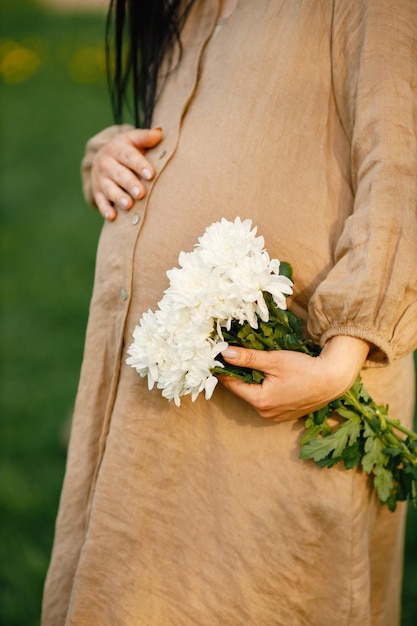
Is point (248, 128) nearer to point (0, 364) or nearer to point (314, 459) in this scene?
point (314, 459)

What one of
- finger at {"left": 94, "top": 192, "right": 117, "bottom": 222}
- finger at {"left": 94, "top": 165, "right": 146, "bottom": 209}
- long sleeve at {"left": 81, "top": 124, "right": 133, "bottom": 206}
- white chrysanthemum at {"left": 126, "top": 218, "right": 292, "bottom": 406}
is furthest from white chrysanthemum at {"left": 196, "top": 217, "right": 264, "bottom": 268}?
long sleeve at {"left": 81, "top": 124, "right": 133, "bottom": 206}

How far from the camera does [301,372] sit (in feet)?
4.94

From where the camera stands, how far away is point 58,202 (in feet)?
23.0

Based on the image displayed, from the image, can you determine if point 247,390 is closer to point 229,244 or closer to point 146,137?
point 229,244

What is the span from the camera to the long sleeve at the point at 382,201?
1491 mm

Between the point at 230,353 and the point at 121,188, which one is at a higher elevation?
the point at 121,188

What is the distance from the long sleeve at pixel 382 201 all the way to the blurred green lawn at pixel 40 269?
194 centimetres

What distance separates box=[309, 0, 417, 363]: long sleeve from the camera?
1491 millimetres

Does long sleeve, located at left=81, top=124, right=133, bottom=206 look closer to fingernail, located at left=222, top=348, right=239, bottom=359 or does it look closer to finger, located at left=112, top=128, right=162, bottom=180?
finger, located at left=112, top=128, right=162, bottom=180

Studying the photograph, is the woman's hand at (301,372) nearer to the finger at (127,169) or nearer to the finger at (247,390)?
the finger at (247,390)

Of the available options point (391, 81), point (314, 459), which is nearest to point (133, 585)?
point (314, 459)

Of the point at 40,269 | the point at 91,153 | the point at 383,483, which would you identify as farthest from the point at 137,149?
the point at 40,269

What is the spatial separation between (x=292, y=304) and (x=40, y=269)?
4564mm

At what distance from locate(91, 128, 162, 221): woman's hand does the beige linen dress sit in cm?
5
